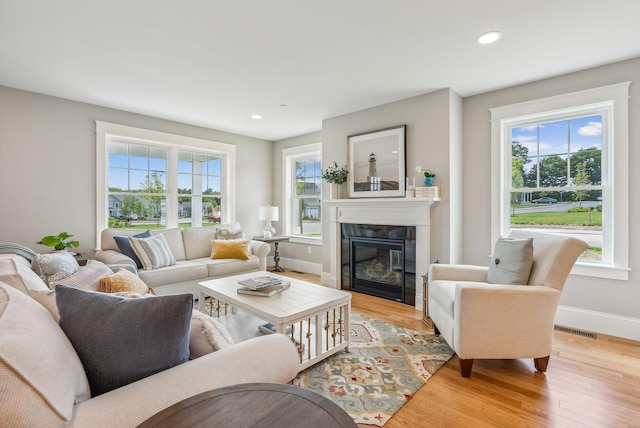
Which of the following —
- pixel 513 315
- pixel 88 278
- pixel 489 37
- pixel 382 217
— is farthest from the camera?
pixel 382 217

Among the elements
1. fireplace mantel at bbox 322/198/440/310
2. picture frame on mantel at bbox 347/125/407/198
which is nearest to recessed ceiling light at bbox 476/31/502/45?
picture frame on mantel at bbox 347/125/407/198

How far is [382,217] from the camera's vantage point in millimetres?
3830

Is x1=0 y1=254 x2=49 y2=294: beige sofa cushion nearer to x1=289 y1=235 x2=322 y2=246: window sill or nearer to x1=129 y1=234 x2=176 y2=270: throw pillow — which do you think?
x1=129 y1=234 x2=176 y2=270: throw pillow

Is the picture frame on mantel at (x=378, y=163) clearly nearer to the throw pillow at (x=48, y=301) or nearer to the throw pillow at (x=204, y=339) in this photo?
the throw pillow at (x=204, y=339)

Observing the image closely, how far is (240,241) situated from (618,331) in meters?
4.10

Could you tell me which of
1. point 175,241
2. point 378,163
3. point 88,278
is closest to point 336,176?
point 378,163

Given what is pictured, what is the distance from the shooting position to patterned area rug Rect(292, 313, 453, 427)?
1797 mm

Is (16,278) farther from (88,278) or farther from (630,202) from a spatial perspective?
(630,202)

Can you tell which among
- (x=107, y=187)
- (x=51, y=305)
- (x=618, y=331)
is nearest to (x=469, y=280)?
(x=618, y=331)

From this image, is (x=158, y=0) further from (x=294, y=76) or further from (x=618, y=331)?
(x=618, y=331)

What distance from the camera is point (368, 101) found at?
12.3ft

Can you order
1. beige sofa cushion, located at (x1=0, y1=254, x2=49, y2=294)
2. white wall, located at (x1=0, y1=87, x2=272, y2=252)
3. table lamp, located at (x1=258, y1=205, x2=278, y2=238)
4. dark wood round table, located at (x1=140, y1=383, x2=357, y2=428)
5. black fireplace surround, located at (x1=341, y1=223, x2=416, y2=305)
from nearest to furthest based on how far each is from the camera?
dark wood round table, located at (x1=140, y1=383, x2=357, y2=428) → beige sofa cushion, located at (x1=0, y1=254, x2=49, y2=294) → white wall, located at (x1=0, y1=87, x2=272, y2=252) → black fireplace surround, located at (x1=341, y1=223, x2=416, y2=305) → table lamp, located at (x1=258, y1=205, x2=278, y2=238)

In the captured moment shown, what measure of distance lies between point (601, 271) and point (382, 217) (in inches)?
84.1

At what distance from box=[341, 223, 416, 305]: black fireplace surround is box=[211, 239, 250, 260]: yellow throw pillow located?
54.5 inches
